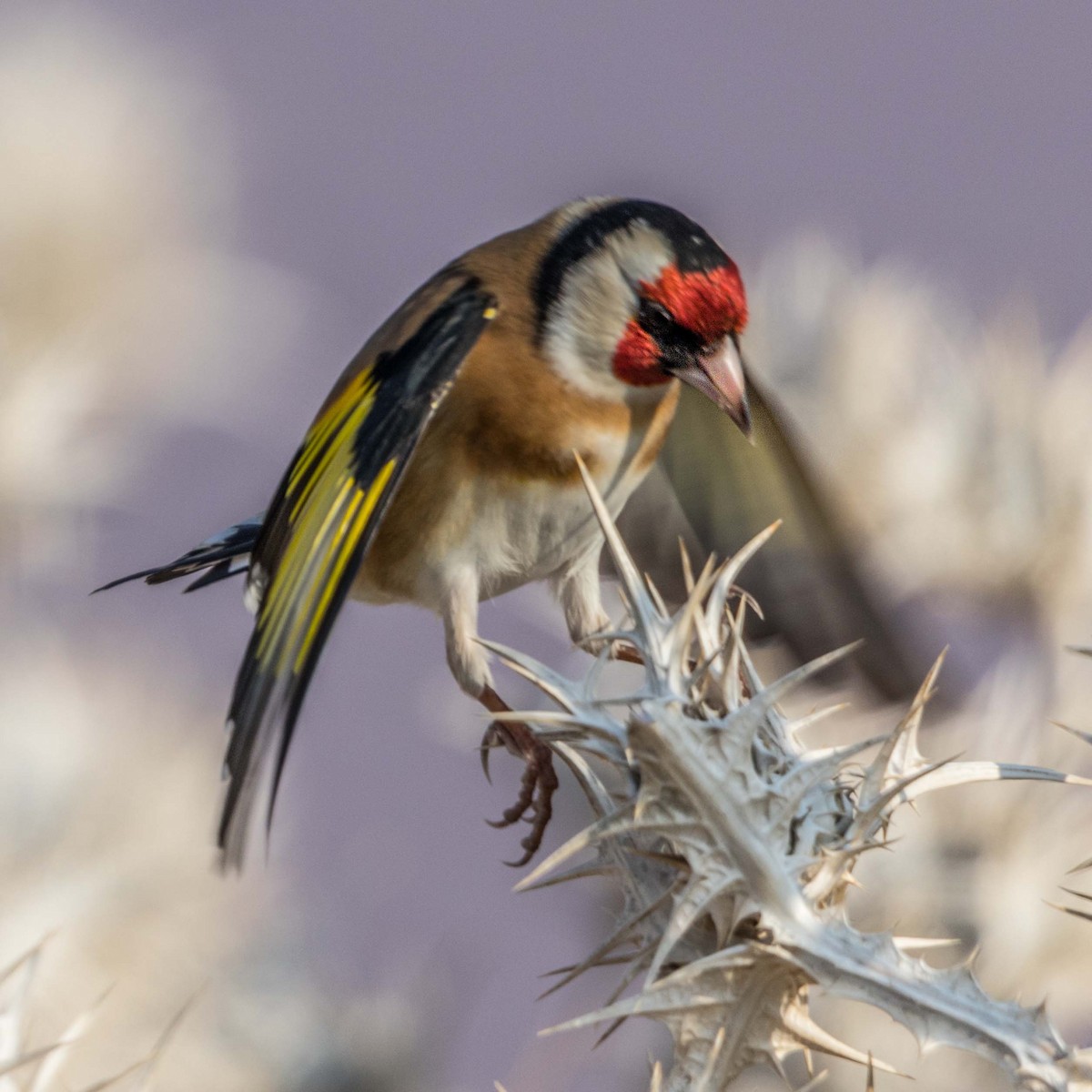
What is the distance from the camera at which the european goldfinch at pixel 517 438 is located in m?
1.13

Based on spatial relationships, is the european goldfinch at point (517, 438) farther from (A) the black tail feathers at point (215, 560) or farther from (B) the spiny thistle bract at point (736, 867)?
(B) the spiny thistle bract at point (736, 867)

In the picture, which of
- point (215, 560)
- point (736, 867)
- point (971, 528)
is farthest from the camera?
point (971, 528)

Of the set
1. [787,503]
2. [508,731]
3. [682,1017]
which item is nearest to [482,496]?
[508,731]

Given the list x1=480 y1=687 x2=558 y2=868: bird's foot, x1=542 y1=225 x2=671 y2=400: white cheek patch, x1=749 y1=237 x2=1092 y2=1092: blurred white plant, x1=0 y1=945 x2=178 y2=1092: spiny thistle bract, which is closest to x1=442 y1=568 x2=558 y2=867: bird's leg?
x1=480 y1=687 x2=558 y2=868: bird's foot

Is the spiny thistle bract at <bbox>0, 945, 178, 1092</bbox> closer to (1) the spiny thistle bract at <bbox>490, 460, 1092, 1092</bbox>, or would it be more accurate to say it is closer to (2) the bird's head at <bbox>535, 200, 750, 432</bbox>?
(1) the spiny thistle bract at <bbox>490, 460, 1092, 1092</bbox>

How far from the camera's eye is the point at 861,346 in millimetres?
2068

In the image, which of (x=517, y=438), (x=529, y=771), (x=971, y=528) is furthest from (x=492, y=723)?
(x=971, y=528)

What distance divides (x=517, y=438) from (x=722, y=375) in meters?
0.19

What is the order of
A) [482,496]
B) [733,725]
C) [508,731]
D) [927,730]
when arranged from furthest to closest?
[927,730] → [482,496] → [508,731] → [733,725]

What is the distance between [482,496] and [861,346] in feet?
3.23

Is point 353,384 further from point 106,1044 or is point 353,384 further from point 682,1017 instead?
point 106,1044

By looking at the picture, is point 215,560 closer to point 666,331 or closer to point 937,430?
point 666,331

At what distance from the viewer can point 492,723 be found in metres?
1.13

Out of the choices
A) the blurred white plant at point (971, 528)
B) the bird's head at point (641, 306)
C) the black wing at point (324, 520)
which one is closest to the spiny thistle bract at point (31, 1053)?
the black wing at point (324, 520)
